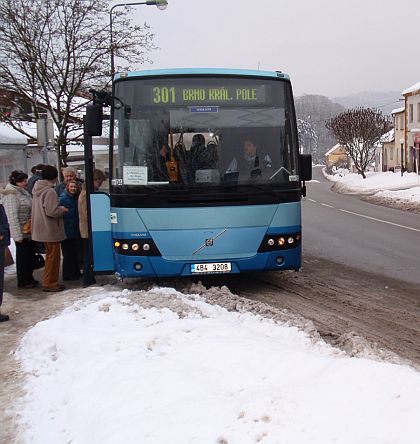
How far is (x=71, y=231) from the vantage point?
29.5 feet

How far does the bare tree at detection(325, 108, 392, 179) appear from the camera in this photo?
49.2 meters

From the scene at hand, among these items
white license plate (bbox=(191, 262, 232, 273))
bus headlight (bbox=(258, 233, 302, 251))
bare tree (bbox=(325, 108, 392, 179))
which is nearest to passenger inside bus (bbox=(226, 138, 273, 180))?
bus headlight (bbox=(258, 233, 302, 251))

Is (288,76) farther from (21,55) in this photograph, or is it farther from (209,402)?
(21,55)

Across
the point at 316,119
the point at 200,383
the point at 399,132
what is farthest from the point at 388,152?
the point at 316,119

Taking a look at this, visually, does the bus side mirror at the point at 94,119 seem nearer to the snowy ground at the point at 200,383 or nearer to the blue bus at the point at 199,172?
the blue bus at the point at 199,172

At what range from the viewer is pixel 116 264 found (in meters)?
7.72

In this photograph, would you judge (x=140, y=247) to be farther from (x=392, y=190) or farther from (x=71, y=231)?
(x=392, y=190)

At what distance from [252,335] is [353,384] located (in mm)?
1535

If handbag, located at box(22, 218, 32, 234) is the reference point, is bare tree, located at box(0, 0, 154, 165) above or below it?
above

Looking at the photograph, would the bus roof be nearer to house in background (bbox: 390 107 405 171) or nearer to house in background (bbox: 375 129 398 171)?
house in background (bbox: 390 107 405 171)

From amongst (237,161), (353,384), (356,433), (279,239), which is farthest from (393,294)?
(356,433)

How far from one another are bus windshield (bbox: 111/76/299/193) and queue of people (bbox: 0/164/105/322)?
0.80 meters

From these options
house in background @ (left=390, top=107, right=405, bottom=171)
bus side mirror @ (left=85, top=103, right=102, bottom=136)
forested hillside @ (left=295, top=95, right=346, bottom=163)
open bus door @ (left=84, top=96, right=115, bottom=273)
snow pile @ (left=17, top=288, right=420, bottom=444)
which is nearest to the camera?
snow pile @ (left=17, top=288, right=420, bottom=444)

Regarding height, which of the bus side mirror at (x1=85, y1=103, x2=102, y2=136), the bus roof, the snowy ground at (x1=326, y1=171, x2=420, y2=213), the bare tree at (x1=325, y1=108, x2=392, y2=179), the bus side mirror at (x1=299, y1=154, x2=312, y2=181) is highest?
the bare tree at (x1=325, y1=108, x2=392, y2=179)
